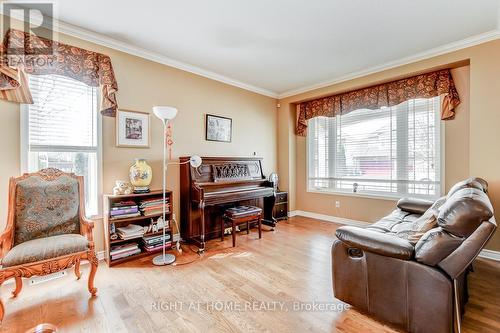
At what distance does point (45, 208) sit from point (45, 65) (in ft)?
4.61

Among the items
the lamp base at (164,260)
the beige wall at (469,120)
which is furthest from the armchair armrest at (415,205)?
the lamp base at (164,260)

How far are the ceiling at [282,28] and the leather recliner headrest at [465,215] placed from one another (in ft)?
6.14

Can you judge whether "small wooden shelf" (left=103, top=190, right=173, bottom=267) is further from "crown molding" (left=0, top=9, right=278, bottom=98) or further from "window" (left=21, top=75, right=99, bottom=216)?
"crown molding" (left=0, top=9, right=278, bottom=98)

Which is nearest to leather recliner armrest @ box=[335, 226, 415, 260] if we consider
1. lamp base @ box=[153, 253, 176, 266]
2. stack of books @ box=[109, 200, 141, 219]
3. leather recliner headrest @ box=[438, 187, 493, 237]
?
leather recliner headrest @ box=[438, 187, 493, 237]

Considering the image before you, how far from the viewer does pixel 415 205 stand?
2.81 metres

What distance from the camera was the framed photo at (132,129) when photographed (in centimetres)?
278

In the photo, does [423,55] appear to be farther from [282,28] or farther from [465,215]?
[465,215]

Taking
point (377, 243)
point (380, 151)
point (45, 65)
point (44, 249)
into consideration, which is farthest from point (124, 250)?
point (380, 151)

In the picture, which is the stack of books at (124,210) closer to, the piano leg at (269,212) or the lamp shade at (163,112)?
the lamp shade at (163,112)

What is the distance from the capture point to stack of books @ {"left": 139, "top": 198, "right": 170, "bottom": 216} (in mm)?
2732

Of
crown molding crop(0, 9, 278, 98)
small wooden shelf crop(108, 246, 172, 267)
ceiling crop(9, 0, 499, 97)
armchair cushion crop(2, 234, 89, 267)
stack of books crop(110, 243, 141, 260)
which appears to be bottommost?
small wooden shelf crop(108, 246, 172, 267)

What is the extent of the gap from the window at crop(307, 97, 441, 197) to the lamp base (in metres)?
3.09

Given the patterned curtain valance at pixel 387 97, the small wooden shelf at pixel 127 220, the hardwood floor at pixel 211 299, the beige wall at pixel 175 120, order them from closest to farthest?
the hardwood floor at pixel 211 299
the beige wall at pixel 175 120
the small wooden shelf at pixel 127 220
the patterned curtain valance at pixel 387 97

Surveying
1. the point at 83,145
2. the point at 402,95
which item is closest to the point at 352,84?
the point at 402,95
